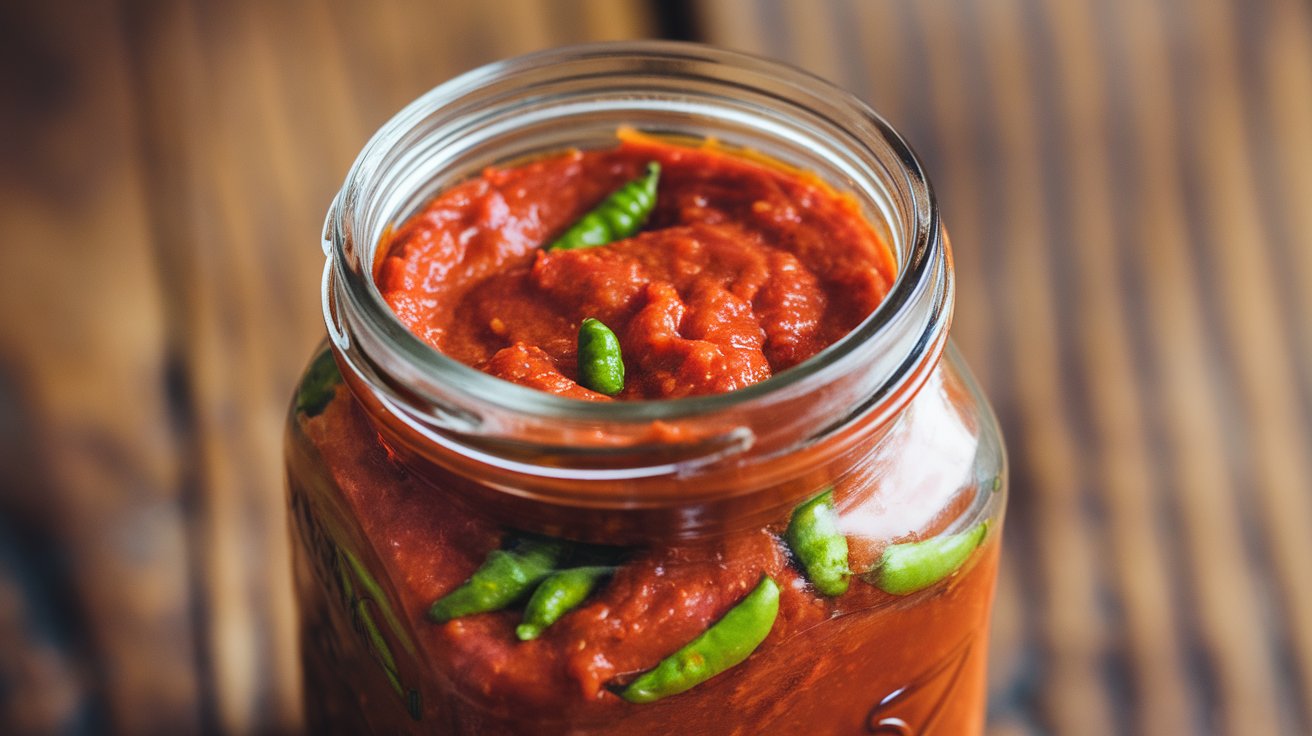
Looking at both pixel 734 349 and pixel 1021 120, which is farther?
pixel 1021 120

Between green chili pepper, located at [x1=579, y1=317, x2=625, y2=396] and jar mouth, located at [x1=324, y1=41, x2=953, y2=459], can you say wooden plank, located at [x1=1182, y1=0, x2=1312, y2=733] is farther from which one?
green chili pepper, located at [x1=579, y1=317, x2=625, y2=396]

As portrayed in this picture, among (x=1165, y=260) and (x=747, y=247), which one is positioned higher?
(x=747, y=247)

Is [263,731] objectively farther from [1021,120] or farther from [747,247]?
[1021,120]

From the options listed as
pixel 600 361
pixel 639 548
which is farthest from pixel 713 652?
pixel 600 361

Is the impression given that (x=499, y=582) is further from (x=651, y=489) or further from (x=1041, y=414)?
(x=1041, y=414)

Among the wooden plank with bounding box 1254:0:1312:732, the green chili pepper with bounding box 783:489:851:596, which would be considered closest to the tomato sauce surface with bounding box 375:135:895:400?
the green chili pepper with bounding box 783:489:851:596

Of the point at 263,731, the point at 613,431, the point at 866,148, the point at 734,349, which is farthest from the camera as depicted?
the point at 263,731

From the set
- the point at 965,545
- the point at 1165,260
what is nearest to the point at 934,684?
the point at 965,545
